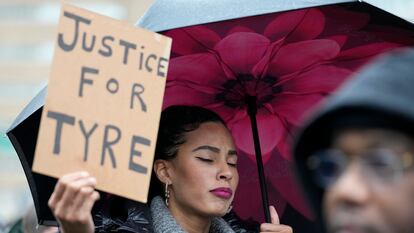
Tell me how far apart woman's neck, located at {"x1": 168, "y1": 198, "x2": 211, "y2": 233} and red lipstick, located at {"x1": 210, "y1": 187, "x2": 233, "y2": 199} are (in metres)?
0.13

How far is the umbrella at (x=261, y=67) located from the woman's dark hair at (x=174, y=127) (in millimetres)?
87

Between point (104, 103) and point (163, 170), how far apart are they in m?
1.17

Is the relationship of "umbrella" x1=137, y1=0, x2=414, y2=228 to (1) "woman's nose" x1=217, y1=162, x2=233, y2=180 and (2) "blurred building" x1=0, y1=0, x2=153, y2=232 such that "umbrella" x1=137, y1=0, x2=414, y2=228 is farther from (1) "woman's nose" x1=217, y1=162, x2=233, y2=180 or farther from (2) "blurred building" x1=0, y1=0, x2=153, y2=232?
(2) "blurred building" x1=0, y1=0, x2=153, y2=232

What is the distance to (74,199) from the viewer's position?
2.88 meters

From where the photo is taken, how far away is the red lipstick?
3979mm

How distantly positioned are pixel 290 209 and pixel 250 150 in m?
0.33

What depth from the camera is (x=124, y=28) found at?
3166 millimetres

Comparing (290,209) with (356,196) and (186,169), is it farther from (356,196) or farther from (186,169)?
(356,196)

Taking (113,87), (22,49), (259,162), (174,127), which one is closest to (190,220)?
(174,127)

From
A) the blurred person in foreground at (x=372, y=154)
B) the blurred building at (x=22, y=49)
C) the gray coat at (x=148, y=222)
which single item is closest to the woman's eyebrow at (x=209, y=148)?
the gray coat at (x=148, y=222)

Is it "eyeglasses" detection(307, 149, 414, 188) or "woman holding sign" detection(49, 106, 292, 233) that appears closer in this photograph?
"eyeglasses" detection(307, 149, 414, 188)

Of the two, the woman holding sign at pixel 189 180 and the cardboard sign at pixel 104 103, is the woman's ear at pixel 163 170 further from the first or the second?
the cardboard sign at pixel 104 103

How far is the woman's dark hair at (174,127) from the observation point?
13.7 ft

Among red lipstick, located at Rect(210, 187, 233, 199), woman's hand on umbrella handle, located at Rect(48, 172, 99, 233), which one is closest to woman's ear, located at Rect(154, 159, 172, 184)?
Answer: red lipstick, located at Rect(210, 187, 233, 199)
